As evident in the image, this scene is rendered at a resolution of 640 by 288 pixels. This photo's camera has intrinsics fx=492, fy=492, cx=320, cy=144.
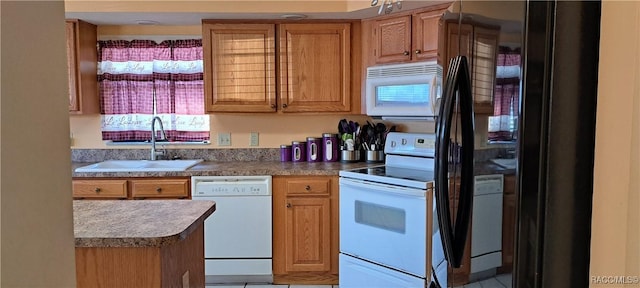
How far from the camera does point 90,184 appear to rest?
329 centimetres

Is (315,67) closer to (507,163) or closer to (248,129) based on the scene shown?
(248,129)

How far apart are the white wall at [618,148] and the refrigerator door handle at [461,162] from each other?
39cm

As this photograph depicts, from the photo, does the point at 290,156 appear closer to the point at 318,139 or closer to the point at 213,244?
the point at 318,139

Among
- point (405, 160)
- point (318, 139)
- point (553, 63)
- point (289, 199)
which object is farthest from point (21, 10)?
point (318, 139)

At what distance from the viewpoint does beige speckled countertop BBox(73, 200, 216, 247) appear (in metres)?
1.57

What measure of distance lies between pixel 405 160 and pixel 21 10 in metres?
2.91

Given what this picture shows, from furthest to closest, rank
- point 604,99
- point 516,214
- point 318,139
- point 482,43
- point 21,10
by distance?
point 318,139, point 482,43, point 516,214, point 604,99, point 21,10

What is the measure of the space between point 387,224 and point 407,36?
125 cm

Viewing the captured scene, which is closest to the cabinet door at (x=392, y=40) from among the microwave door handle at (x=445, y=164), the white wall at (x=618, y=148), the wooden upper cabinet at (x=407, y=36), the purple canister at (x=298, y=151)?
the wooden upper cabinet at (x=407, y=36)

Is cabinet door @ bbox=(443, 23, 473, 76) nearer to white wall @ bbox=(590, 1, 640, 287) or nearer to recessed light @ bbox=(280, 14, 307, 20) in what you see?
white wall @ bbox=(590, 1, 640, 287)

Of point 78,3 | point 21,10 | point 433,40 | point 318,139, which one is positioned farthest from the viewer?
point 318,139

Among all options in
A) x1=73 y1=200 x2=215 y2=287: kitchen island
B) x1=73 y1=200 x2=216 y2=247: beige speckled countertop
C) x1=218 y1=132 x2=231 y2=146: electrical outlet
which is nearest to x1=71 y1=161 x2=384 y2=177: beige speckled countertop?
x1=218 y1=132 x2=231 y2=146: electrical outlet

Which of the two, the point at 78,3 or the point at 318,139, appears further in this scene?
the point at 318,139

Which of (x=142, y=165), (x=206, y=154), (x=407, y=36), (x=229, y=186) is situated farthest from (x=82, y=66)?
(x=407, y=36)
